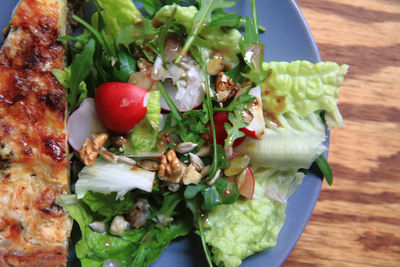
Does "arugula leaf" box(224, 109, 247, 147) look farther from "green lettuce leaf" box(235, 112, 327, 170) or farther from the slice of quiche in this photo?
the slice of quiche

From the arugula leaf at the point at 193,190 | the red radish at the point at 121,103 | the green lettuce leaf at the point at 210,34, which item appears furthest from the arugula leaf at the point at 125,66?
the arugula leaf at the point at 193,190

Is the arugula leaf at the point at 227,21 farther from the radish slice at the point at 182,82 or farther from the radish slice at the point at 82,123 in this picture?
the radish slice at the point at 82,123

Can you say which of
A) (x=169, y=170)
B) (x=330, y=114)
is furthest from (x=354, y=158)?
(x=169, y=170)

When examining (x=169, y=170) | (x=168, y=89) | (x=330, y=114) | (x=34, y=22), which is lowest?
(x=169, y=170)

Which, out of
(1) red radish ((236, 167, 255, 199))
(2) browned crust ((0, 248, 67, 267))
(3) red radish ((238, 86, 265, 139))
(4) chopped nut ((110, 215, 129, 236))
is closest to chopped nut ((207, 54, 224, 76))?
(3) red radish ((238, 86, 265, 139))

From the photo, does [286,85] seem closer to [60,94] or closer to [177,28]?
[177,28]

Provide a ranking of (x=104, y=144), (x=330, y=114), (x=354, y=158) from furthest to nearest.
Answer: (x=354, y=158), (x=330, y=114), (x=104, y=144)
